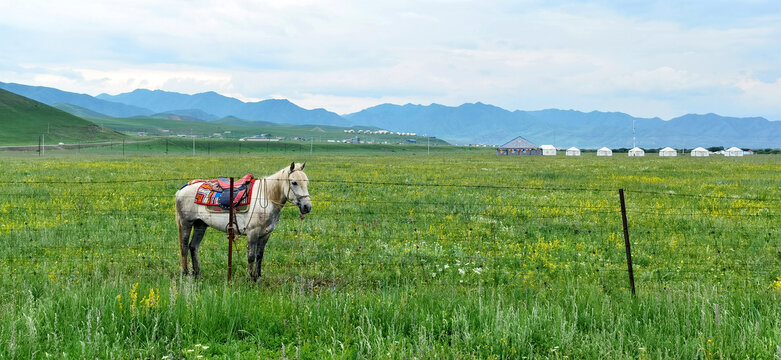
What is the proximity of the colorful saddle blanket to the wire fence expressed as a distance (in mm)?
1497

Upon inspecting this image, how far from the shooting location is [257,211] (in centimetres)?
918

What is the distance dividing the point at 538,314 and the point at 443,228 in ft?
25.1

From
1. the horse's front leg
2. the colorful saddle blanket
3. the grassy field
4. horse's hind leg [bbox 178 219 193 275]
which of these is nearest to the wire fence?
the grassy field

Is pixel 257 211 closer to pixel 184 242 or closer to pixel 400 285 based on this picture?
pixel 184 242

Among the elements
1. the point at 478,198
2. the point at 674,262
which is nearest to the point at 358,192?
the point at 478,198

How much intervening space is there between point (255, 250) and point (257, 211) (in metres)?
0.74

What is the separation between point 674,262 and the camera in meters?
10.9

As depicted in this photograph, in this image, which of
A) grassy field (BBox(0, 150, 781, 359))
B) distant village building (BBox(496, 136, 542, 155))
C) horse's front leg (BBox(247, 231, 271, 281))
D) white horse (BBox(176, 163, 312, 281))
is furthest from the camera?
distant village building (BBox(496, 136, 542, 155))

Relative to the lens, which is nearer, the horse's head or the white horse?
the horse's head

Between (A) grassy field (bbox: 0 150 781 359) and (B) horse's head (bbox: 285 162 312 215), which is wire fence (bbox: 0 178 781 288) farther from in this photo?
(B) horse's head (bbox: 285 162 312 215)

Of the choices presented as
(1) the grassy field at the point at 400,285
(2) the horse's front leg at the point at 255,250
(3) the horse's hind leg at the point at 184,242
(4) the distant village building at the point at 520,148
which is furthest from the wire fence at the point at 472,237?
(4) the distant village building at the point at 520,148

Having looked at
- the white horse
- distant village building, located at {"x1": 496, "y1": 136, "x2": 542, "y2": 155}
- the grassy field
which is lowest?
the grassy field

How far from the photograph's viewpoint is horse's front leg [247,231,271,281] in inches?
356

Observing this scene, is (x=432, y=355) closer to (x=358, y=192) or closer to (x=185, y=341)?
(x=185, y=341)
